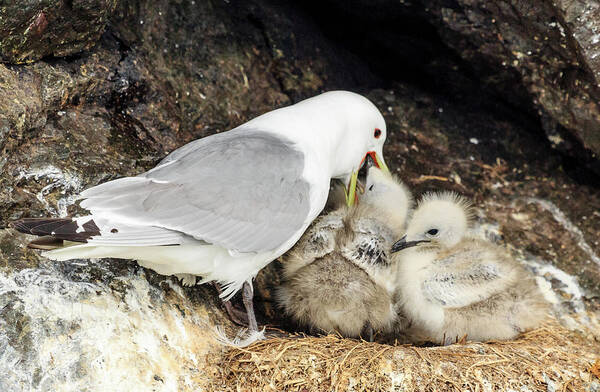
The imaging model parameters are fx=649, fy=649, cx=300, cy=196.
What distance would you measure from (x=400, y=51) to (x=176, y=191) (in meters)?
2.22

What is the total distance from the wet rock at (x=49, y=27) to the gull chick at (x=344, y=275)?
1.50 meters

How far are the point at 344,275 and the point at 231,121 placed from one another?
132 cm

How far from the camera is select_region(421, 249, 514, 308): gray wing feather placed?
3.21m

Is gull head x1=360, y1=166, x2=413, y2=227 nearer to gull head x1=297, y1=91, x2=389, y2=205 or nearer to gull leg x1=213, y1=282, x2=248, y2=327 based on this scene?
gull head x1=297, y1=91, x2=389, y2=205

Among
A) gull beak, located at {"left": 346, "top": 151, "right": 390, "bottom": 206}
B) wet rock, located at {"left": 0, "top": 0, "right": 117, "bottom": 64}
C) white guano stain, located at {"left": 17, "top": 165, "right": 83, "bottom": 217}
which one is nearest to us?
wet rock, located at {"left": 0, "top": 0, "right": 117, "bottom": 64}

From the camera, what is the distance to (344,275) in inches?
126

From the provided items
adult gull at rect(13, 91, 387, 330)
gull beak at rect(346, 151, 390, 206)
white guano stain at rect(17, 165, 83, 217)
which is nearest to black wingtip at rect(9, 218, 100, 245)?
adult gull at rect(13, 91, 387, 330)

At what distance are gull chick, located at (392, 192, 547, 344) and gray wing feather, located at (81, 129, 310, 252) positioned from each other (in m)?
0.72

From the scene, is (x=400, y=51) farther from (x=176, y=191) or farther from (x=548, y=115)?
(x=176, y=191)

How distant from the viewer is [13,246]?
269cm

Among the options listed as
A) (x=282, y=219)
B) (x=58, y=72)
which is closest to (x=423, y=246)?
(x=282, y=219)

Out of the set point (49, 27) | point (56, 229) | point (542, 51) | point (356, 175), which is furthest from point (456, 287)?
point (49, 27)

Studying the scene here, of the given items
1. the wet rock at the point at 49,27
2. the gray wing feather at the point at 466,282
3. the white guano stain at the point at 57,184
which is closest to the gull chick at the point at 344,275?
the gray wing feather at the point at 466,282

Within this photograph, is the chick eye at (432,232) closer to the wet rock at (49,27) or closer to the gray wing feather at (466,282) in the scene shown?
the gray wing feather at (466,282)
